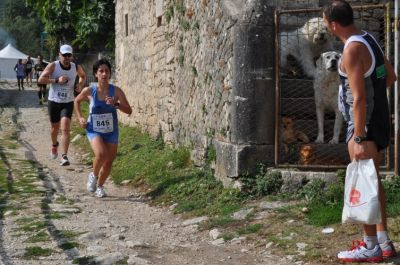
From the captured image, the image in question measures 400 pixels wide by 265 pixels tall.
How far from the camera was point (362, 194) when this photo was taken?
4305mm

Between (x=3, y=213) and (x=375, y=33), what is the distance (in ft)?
15.2

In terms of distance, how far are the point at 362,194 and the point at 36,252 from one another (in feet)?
8.66

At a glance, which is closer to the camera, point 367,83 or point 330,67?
point 367,83

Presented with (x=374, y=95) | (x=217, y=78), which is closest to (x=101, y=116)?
(x=217, y=78)

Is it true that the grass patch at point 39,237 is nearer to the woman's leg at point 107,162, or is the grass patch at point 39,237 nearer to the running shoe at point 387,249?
the woman's leg at point 107,162

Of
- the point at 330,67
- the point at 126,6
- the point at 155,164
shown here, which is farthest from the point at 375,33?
the point at 126,6

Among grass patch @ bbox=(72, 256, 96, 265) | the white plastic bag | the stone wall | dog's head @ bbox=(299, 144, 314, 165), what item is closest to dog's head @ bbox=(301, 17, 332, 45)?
the stone wall

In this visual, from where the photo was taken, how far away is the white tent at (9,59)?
1897 inches

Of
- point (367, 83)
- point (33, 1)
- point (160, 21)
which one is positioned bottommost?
point (367, 83)

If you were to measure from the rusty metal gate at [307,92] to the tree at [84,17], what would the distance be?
1360 cm

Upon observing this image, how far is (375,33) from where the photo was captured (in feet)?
25.5

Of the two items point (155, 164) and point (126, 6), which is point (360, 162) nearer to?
point (155, 164)

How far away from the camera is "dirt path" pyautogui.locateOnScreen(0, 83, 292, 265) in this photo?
16.9 feet

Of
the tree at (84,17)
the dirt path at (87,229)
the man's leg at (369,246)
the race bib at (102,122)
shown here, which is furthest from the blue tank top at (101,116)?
the tree at (84,17)
